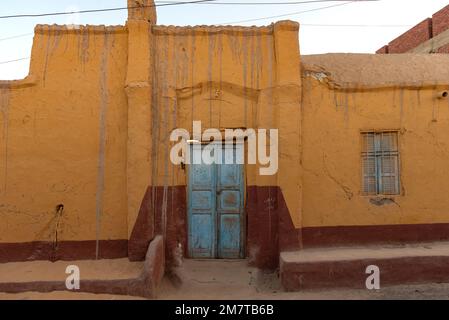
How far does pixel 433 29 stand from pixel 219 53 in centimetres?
1040

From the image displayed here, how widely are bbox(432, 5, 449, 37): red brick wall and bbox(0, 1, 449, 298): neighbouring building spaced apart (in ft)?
25.7

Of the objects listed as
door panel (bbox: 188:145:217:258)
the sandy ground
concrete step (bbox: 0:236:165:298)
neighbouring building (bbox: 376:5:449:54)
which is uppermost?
neighbouring building (bbox: 376:5:449:54)

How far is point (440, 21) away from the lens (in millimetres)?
13625

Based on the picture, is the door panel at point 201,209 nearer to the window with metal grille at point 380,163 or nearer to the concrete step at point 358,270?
the concrete step at point 358,270

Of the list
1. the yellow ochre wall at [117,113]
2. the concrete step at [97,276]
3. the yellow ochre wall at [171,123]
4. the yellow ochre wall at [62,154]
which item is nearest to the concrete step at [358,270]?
the yellow ochre wall at [171,123]

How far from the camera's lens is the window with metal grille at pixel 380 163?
7105 mm

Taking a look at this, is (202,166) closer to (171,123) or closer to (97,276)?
(171,123)

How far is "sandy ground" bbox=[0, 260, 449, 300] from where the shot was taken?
19.0 feet

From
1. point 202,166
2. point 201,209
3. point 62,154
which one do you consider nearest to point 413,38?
point 202,166

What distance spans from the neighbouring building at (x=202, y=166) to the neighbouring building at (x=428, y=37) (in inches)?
301

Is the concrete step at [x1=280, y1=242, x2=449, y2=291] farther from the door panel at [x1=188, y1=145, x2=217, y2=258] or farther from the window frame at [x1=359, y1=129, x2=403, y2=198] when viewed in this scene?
the door panel at [x1=188, y1=145, x2=217, y2=258]

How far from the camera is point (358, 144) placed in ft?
23.2

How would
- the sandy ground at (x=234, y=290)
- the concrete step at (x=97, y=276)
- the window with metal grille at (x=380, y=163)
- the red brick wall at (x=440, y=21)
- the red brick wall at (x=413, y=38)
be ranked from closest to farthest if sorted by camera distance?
the concrete step at (x=97, y=276), the sandy ground at (x=234, y=290), the window with metal grille at (x=380, y=163), the red brick wall at (x=440, y=21), the red brick wall at (x=413, y=38)

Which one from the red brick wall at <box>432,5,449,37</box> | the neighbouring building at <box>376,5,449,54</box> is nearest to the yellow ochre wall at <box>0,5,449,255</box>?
the neighbouring building at <box>376,5,449,54</box>
